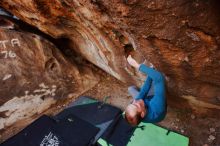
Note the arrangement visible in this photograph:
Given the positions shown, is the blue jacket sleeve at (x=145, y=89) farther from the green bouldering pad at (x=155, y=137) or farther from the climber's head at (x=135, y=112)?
the green bouldering pad at (x=155, y=137)

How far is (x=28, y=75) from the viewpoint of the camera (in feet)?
14.9

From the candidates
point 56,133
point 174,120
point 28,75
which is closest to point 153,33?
point 174,120

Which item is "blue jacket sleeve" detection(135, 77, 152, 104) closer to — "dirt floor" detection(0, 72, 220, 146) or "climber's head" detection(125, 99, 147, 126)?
"climber's head" detection(125, 99, 147, 126)

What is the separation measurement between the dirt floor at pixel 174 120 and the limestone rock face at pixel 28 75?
0.17 meters

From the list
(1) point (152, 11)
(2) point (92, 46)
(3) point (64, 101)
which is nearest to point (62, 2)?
(2) point (92, 46)

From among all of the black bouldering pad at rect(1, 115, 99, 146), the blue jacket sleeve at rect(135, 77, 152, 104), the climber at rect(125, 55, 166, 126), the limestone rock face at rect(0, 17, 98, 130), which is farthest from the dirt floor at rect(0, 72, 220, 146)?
the blue jacket sleeve at rect(135, 77, 152, 104)

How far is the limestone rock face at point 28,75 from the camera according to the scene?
4328mm

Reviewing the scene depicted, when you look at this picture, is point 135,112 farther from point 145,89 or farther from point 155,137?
point 155,137

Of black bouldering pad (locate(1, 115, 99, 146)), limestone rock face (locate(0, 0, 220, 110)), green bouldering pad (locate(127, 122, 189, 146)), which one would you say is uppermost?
limestone rock face (locate(0, 0, 220, 110))

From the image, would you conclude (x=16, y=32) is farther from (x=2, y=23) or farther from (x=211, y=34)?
(x=211, y=34)

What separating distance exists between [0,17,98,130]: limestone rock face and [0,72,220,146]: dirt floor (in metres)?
0.17

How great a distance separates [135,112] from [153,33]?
2.98 ft

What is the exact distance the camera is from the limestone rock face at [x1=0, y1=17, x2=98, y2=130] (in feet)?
14.2

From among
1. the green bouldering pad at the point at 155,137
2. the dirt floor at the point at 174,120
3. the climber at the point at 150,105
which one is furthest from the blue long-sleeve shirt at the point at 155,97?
the dirt floor at the point at 174,120
